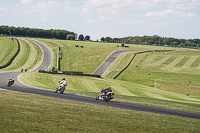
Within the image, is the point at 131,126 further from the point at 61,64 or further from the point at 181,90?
the point at 61,64

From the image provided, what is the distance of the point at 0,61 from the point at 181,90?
226ft

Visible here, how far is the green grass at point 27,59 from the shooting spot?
82562mm

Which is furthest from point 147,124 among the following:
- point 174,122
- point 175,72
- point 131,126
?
point 175,72

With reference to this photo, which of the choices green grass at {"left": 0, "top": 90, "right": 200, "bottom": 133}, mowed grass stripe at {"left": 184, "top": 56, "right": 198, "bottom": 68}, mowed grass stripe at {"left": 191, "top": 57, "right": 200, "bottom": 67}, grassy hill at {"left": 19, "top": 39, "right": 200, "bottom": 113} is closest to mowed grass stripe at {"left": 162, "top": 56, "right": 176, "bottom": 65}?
grassy hill at {"left": 19, "top": 39, "right": 200, "bottom": 113}

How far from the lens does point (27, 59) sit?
3693 inches

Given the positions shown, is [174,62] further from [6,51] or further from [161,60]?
[6,51]

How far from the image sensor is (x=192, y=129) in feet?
45.1

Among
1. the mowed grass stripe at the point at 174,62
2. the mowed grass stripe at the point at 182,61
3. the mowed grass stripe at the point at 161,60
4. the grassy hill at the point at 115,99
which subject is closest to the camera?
the grassy hill at the point at 115,99

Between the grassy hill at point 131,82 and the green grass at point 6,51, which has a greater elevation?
the green grass at point 6,51

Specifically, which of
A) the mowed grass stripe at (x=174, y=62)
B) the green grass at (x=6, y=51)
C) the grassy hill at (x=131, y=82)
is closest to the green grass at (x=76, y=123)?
the grassy hill at (x=131, y=82)

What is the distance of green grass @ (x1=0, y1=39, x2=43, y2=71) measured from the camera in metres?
82.6

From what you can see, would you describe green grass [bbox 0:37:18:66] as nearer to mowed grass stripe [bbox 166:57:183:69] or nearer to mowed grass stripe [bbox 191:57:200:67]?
mowed grass stripe [bbox 166:57:183:69]

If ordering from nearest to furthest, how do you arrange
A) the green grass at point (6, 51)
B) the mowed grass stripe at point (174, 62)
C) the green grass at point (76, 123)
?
the green grass at point (76, 123), the mowed grass stripe at point (174, 62), the green grass at point (6, 51)

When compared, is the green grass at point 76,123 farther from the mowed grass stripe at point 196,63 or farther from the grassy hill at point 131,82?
the mowed grass stripe at point 196,63
